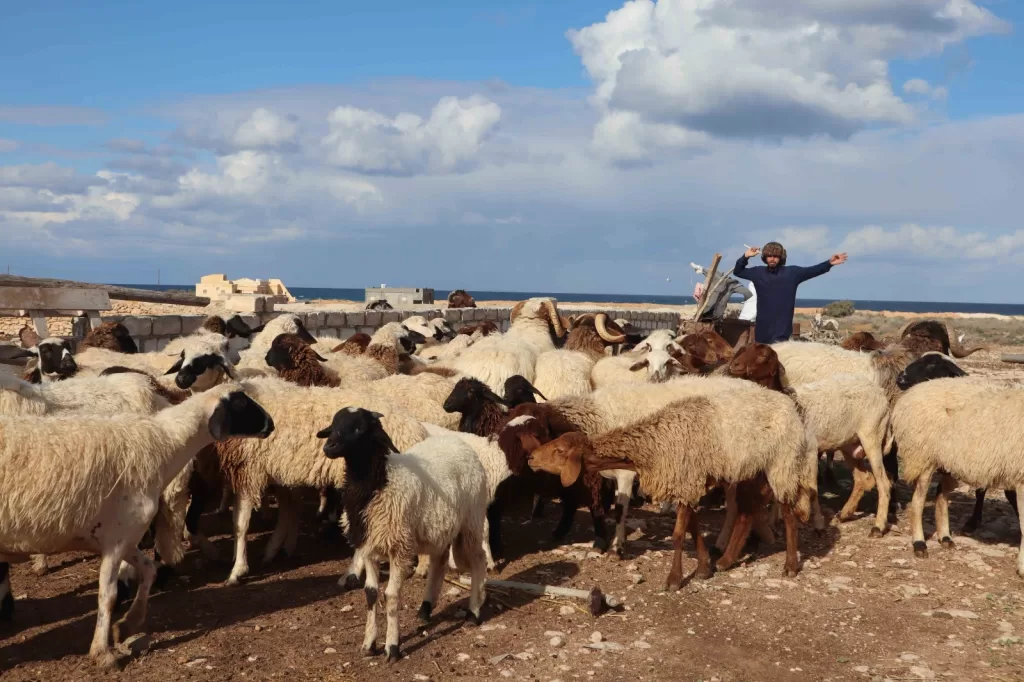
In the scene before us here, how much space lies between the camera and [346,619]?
587 centimetres

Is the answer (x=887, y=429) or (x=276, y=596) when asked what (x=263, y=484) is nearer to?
(x=276, y=596)

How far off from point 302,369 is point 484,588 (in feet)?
11.5

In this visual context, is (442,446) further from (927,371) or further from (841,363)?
(841,363)

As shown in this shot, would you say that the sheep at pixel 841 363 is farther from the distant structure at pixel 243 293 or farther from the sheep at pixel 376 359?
the distant structure at pixel 243 293

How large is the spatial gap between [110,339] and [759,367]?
7253mm

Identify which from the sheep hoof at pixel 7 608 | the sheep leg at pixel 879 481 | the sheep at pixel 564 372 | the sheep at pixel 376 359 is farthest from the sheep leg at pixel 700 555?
the sheep hoof at pixel 7 608

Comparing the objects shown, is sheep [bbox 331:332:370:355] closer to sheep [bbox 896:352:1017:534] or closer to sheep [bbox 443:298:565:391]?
sheep [bbox 443:298:565:391]

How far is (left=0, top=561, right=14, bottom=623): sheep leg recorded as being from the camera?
18.4 feet

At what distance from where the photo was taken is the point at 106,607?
5.12 meters

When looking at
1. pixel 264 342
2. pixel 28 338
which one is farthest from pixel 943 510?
pixel 28 338

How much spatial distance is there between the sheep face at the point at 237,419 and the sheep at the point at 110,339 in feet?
17.2

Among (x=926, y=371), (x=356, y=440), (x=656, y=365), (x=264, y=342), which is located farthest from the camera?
(x=264, y=342)

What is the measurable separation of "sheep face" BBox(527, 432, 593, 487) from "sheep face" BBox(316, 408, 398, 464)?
1.53 meters

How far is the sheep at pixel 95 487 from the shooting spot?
4.92m
